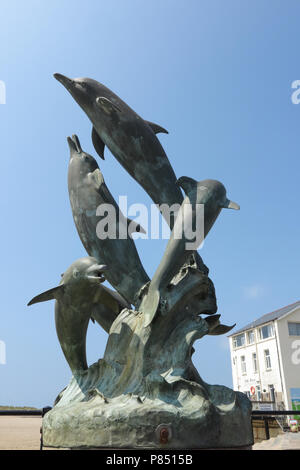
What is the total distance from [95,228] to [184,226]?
1657mm

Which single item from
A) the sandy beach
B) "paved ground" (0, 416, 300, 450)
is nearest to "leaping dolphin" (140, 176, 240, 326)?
"paved ground" (0, 416, 300, 450)

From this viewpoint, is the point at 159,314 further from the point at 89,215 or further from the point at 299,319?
the point at 299,319

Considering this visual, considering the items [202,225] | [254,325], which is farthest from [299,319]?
[202,225]

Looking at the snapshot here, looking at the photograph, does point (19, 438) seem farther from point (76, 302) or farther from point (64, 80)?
point (64, 80)

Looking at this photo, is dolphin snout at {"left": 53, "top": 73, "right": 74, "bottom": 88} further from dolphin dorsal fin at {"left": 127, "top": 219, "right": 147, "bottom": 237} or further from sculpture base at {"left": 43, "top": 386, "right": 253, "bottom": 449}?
sculpture base at {"left": 43, "top": 386, "right": 253, "bottom": 449}

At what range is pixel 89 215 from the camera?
7.00 metres

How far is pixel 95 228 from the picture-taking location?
6.93 m

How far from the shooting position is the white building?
1126 inches

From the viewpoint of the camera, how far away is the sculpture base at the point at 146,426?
487 cm

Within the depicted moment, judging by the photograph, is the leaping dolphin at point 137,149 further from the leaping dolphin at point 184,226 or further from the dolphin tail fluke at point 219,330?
the dolphin tail fluke at point 219,330

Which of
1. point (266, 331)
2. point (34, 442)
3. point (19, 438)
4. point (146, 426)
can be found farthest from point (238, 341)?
point (146, 426)

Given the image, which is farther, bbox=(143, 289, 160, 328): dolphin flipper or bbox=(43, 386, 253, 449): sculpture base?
bbox=(143, 289, 160, 328): dolphin flipper

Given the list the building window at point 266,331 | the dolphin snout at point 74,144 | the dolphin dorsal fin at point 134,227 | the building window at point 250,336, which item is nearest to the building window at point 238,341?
the building window at point 250,336
